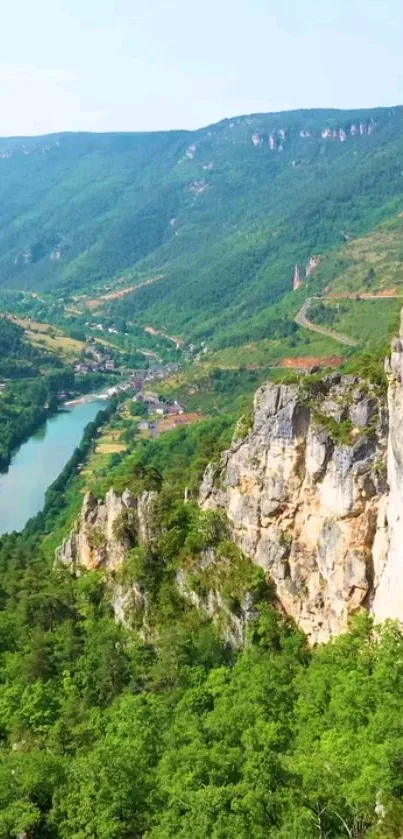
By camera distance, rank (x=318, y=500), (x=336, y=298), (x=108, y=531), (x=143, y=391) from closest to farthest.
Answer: (x=318, y=500)
(x=108, y=531)
(x=143, y=391)
(x=336, y=298)

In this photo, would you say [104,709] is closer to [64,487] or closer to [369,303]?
[64,487]

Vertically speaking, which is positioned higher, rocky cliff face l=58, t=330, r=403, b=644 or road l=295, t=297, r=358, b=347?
rocky cliff face l=58, t=330, r=403, b=644

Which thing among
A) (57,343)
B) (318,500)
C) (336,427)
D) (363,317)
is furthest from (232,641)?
(57,343)

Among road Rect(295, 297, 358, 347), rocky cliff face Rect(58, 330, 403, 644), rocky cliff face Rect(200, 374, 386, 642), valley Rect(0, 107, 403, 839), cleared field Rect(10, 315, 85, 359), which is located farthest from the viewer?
cleared field Rect(10, 315, 85, 359)

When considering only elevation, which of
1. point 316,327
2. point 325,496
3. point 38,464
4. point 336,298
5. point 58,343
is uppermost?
point 325,496

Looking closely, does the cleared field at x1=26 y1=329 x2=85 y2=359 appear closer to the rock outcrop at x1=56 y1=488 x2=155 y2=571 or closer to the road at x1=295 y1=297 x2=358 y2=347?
the road at x1=295 y1=297 x2=358 y2=347

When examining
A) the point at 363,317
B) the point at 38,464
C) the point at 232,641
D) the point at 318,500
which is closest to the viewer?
the point at 318,500

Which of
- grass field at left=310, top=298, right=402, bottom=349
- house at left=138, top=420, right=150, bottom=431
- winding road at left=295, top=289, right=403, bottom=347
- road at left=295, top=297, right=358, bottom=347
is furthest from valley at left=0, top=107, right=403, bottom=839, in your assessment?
winding road at left=295, top=289, right=403, bottom=347

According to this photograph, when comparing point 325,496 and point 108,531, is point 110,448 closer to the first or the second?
point 108,531

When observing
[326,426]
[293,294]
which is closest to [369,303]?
[293,294]
